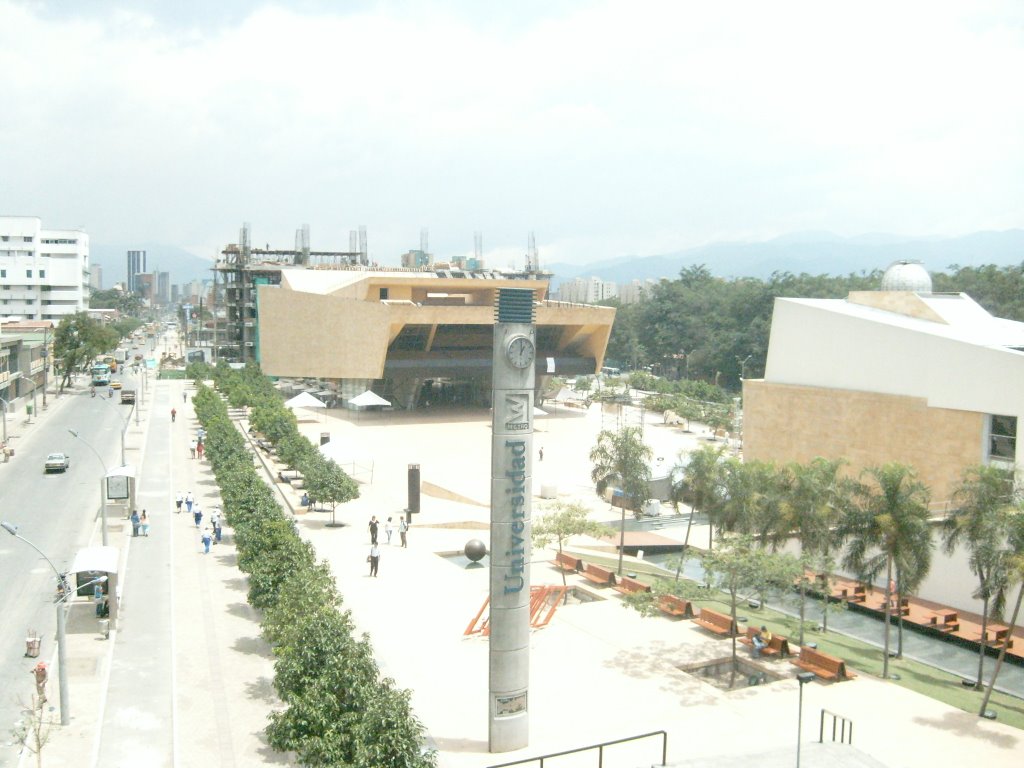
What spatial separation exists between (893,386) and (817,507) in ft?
28.7

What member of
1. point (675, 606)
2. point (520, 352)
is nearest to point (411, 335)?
point (675, 606)

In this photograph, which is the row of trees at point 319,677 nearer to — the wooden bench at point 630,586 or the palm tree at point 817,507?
the wooden bench at point 630,586

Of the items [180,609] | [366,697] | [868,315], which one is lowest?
[180,609]

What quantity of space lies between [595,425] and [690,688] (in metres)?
53.3

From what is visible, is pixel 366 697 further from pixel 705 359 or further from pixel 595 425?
pixel 705 359

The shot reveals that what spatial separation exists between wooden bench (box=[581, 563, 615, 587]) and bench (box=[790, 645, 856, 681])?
25.6 ft

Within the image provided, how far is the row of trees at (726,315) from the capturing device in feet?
286

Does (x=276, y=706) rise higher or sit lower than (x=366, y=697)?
lower

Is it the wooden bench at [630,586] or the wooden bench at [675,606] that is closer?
the wooden bench at [675,606]

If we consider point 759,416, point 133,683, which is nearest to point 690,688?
point 133,683

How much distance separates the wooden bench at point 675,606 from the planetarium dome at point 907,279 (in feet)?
54.7

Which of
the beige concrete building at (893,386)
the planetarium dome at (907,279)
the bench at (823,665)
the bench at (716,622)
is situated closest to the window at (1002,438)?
the beige concrete building at (893,386)

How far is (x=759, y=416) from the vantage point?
37.3 metres

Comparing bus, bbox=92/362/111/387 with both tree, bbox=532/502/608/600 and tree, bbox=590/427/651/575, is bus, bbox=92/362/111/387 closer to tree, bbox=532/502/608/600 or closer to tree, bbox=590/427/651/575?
tree, bbox=590/427/651/575
